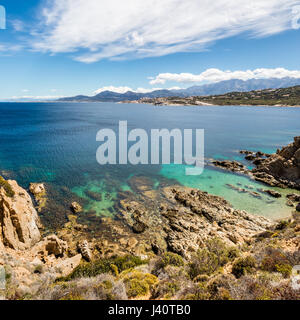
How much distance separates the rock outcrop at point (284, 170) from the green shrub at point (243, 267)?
23.0 meters

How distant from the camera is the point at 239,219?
67.5 ft

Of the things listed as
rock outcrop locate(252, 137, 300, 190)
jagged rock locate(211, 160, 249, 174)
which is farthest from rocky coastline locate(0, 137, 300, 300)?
jagged rock locate(211, 160, 249, 174)

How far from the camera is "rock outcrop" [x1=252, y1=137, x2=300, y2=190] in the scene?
2892cm

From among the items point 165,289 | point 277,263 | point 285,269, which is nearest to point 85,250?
point 165,289

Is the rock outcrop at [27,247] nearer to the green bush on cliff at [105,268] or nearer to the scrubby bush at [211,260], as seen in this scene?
the green bush on cliff at [105,268]

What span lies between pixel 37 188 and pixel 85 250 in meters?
13.7

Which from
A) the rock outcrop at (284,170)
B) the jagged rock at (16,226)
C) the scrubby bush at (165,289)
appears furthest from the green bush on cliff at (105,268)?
the rock outcrop at (284,170)

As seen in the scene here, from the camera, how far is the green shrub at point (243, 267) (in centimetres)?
966

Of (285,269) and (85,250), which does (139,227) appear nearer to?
(85,250)

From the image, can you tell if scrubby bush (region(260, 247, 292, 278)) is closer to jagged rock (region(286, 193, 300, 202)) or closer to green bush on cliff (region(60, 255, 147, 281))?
green bush on cliff (region(60, 255, 147, 281))

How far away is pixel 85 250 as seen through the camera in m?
15.7

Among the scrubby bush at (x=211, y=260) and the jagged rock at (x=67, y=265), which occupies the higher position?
the scrubby bush at (x=211, y=260)

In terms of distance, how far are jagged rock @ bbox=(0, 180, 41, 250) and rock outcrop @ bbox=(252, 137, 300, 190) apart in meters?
32.3
